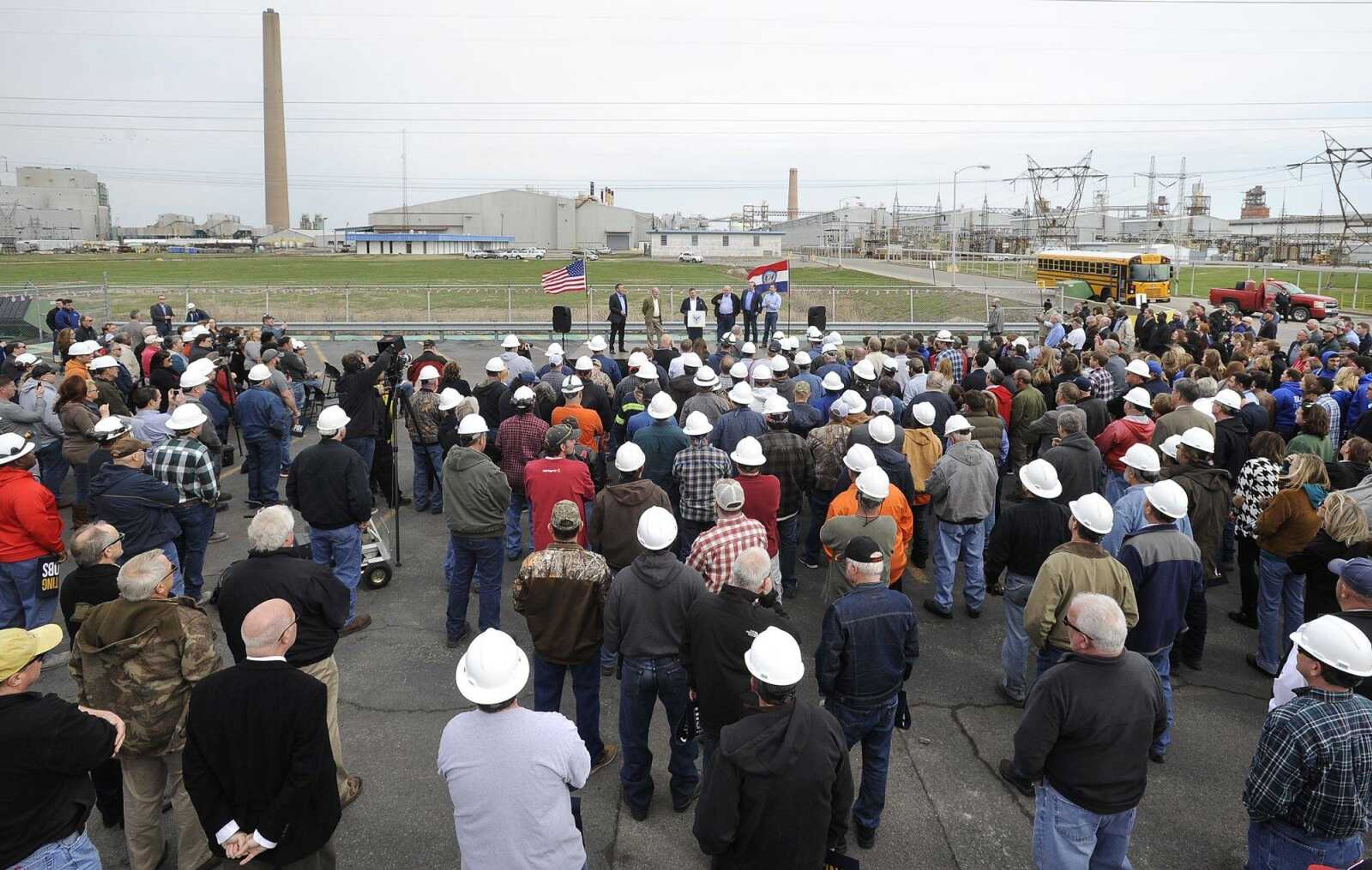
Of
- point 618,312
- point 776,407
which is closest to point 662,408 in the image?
point 776,407

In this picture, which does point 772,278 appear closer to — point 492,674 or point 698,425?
point 698,425

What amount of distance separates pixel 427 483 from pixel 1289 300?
1449 inches

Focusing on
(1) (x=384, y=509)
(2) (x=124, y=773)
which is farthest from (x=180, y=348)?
(2) (x=124, y=773)

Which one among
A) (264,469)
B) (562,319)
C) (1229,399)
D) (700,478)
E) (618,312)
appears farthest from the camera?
(618,312)

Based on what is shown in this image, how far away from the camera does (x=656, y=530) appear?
4.70 metres

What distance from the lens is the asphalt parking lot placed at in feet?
15.4

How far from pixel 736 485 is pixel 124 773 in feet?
12.8

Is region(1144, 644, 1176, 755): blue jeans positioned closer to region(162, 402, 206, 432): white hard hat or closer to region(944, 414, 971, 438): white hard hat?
region(944, 414, 971, 438): white hard hat

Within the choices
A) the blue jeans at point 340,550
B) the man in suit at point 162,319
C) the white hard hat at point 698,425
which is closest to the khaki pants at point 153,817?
the blue jeans at point 340,550

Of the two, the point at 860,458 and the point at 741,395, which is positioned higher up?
the point at 741,395

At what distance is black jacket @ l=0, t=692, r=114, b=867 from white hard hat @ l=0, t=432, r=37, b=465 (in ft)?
12.0

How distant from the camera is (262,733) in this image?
3443mm

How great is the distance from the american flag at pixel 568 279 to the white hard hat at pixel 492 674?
17.6 meters

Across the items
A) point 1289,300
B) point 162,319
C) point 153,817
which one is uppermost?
A: point 1289,300
